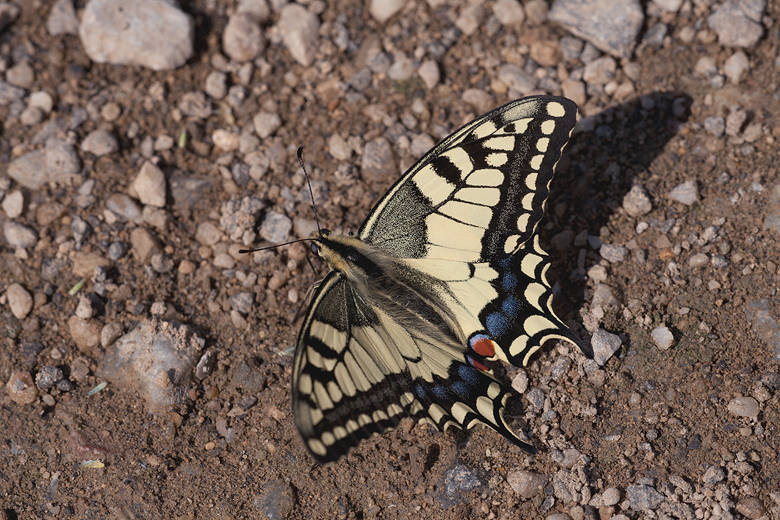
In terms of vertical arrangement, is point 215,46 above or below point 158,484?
above

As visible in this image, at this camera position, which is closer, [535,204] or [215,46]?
[535,204]

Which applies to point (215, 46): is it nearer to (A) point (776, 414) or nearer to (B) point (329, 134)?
(B) point (329, 134)

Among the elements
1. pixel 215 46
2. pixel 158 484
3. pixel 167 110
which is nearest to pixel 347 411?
pixel 158 484

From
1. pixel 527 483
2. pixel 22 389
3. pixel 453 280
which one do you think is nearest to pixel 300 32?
pixel 453 280

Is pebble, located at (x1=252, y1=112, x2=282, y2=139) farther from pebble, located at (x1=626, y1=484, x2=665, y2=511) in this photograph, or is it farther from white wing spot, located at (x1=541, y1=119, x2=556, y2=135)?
pebble, located at (x1=626, y1=484, x2=665, y2=511)

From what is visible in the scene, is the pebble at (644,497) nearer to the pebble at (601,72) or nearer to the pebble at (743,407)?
the pebble at (743,407)
